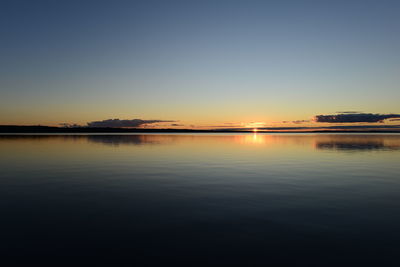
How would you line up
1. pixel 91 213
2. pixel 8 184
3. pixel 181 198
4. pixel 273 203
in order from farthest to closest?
pixel 8 184 → pixel 181 198 → pixel 273 203 → pixel 91 213

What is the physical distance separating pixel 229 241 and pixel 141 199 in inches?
278

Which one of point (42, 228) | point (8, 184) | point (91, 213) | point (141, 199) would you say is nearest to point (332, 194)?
Result: point (141, 199)

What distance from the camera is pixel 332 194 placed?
1650cm

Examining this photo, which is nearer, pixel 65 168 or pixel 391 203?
pixel 391 203

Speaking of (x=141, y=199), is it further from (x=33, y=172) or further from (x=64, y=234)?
(x=33, y=172)

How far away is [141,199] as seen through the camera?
→ 15250 millimetres

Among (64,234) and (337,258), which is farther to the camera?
(64,234)

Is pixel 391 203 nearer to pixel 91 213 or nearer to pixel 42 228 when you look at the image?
pixel 91 213

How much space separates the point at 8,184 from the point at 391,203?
23.0 m

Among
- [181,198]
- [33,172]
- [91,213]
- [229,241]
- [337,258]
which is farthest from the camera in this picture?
[33,172]

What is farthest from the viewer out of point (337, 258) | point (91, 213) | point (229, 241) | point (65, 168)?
point (65, 168)

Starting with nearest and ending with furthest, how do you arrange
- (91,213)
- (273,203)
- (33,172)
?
(91,213), (273,203), (33,172)

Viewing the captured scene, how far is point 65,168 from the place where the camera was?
2705cm

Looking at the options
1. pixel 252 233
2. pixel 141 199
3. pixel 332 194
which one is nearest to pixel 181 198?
pixel 141 199
